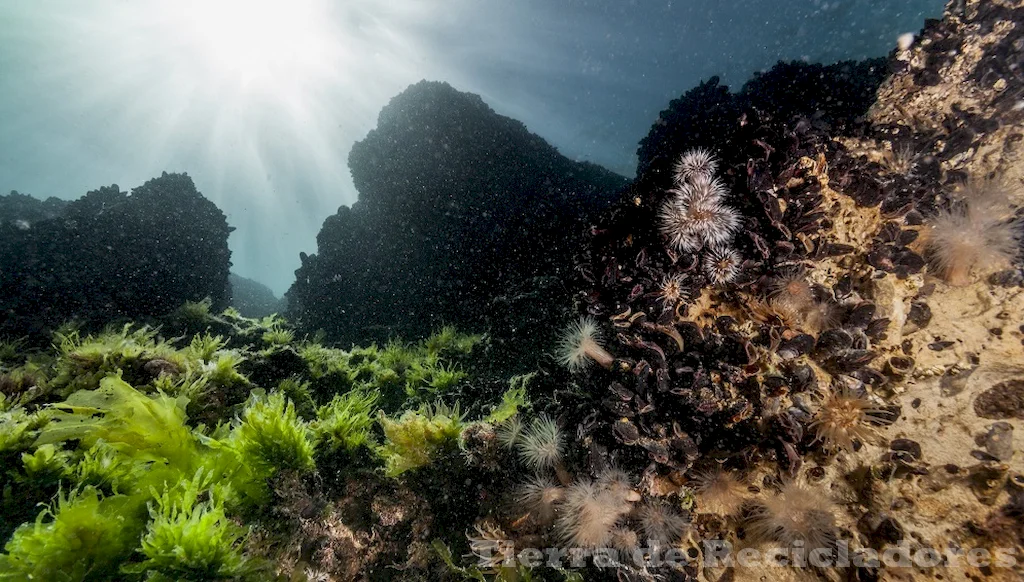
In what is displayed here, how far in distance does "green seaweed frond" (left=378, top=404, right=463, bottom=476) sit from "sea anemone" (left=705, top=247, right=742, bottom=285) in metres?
2.62

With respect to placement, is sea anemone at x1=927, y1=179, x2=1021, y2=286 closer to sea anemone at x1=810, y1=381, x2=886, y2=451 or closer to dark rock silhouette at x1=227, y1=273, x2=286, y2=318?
sea anemone at x1=810, y1=381, x2=886, y2=451

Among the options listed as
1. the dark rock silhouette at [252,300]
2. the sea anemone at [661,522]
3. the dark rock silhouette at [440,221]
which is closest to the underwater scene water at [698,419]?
the sea anemone at [661,522]

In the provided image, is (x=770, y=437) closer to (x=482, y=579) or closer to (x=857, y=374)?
(x=857, y=374)

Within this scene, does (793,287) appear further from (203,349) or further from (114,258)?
(114,258)

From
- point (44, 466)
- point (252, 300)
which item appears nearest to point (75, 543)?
point (44, 466)

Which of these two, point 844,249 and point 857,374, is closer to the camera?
point 857,374

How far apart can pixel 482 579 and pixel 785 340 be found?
2.88m

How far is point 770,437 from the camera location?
274cm

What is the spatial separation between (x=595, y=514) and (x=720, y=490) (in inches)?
36.5

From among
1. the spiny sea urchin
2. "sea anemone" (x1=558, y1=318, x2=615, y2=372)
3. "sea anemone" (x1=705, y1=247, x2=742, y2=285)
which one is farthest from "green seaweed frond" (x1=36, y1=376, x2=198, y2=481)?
"sea anemone" (x1=705, y1=247, x2=742, y2=285)

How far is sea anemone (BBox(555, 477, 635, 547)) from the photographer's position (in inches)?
118

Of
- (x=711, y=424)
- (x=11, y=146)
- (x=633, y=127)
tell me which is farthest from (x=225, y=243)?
(x=11, y=146)

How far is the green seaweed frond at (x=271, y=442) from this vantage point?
117 inches

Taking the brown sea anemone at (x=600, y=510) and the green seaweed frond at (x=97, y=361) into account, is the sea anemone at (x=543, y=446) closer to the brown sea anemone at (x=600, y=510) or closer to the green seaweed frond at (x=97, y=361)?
the brown sea anemone at (x=600, y=510)
